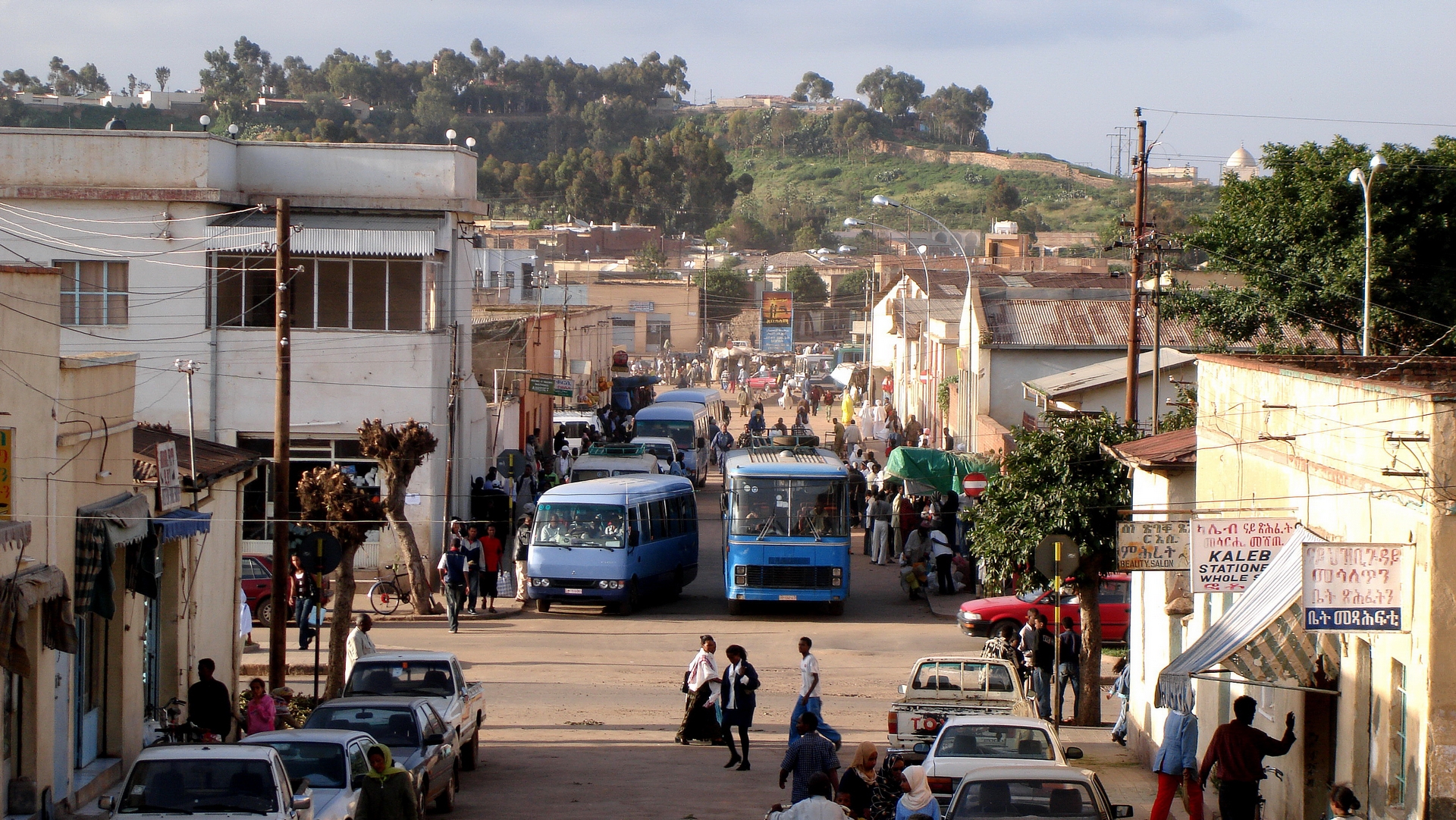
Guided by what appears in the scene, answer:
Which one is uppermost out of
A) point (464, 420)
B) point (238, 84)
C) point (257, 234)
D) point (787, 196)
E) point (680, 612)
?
point (238, 84)

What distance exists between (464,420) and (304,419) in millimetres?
3945

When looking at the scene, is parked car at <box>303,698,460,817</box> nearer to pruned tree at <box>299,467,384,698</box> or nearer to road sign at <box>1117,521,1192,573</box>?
pruned tree at <box>299,467,384,698</box>

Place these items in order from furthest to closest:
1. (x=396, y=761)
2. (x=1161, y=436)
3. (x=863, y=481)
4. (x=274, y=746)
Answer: (x=863, y=481) → (x=1161, y=436) → (x=396, y=761) → (x=274, y=746)

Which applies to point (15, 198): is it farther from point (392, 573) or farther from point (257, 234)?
point (392, 573)

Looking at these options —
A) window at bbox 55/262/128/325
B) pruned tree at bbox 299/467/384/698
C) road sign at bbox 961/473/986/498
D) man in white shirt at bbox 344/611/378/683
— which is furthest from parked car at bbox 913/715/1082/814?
window at bbox 55/262/128/325

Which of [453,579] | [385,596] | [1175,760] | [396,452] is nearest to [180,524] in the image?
[396,452]

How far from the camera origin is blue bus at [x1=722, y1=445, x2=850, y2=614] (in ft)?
82.3

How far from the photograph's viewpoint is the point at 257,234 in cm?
2753

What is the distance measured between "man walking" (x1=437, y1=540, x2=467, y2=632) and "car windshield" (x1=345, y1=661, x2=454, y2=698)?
865cm

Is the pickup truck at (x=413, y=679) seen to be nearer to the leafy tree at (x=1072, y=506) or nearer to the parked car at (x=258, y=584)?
the leafy tree at (x=1072, y=506)

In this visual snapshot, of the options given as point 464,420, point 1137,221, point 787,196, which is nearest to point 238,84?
A: point 787,196

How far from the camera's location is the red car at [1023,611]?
22656 millimetres

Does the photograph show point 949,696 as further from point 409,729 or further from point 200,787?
point 200,787

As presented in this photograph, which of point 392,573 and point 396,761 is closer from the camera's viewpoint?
point 396,761
